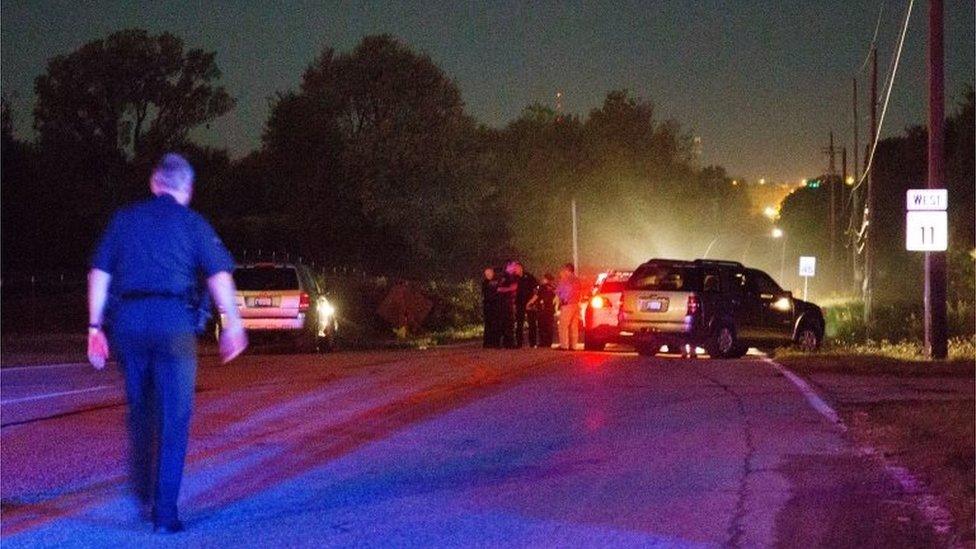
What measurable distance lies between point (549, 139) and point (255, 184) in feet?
91.0

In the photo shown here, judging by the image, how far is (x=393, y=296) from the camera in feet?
106

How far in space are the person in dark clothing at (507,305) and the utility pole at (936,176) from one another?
25.3ft

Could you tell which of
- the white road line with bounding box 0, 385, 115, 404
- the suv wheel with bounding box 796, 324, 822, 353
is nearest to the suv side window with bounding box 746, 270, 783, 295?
the suv wheel with bounding box 796, 324, 822, 353

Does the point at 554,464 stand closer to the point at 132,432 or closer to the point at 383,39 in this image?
the point at 132,432

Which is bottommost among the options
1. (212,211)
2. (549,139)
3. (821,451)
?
(821,451)

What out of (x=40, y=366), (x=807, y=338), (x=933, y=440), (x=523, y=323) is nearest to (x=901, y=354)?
(x=807, y=338)

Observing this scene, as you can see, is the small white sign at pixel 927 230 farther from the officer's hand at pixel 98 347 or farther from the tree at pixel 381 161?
the tree at pixel 381 161

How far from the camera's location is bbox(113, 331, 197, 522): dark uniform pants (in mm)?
7008

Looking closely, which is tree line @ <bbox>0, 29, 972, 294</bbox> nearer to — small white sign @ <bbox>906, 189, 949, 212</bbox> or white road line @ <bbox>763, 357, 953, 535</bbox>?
small white sign @ <bbox>906, 189, 949, 212</bbox>

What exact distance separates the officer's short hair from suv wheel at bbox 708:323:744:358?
17353 millimetres

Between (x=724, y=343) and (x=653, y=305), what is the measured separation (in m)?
1.61

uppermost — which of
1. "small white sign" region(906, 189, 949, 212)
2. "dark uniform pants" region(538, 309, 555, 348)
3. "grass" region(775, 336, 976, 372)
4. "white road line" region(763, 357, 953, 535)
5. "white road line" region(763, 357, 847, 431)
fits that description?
"small white sign" region(906, 189, 949, 212)

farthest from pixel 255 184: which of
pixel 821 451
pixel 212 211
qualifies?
pixel 821 451

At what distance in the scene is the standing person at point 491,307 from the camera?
25719 millimetres
